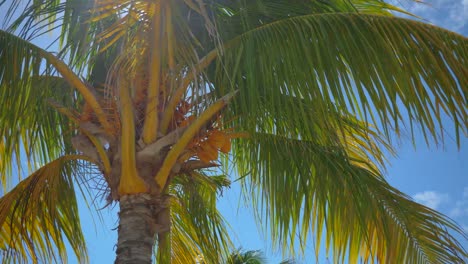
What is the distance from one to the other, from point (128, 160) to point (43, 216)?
1.58m

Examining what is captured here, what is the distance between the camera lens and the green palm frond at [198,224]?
274 inches

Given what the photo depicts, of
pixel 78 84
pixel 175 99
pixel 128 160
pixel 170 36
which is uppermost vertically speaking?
pixel 170 36

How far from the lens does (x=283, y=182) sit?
18.6 feet

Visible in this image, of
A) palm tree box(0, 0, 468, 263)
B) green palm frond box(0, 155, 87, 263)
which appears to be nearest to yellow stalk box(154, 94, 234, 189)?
palm tree box(0, 0, 468, 263)

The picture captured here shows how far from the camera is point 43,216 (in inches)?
241

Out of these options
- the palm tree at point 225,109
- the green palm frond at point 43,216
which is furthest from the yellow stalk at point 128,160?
the green palm frond at point 43,216

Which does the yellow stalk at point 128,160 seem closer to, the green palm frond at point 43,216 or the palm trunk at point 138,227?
the palm trunk at point 138,227

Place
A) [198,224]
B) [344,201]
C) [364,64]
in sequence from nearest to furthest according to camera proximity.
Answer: [364,64] → [344,201] → [198,224]

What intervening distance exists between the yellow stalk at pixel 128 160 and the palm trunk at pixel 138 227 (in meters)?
0.06

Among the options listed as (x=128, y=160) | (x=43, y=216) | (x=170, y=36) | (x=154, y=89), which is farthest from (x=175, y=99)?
(x=43, y=216)

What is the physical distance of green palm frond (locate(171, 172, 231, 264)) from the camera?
6.96m

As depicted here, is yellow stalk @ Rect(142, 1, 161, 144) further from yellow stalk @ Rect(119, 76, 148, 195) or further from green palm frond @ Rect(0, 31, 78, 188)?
green palm frond @ Rect(0, 31, 78, 188)

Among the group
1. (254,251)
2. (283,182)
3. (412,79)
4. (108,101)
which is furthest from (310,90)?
(254,251)

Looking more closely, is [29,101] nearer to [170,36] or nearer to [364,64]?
[170,36]
